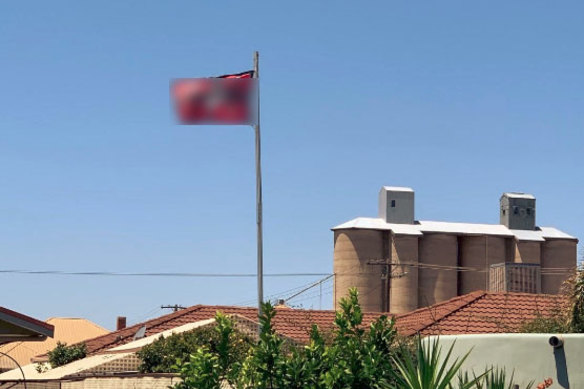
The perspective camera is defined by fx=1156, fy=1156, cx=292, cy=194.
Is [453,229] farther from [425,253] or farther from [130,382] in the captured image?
[130,382]

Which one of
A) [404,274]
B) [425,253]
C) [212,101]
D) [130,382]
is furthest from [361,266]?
[212,101]

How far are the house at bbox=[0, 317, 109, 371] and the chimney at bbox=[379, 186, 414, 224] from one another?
33.8m

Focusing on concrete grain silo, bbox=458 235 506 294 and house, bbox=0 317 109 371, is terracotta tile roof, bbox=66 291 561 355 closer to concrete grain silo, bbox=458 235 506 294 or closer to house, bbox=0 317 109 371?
house, bbox=0 317 109 371

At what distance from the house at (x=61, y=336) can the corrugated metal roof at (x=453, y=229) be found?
27846 millimetres

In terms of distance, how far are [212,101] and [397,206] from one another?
9354cm

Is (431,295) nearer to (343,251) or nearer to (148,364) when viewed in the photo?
(343,251)

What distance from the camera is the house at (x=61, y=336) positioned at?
3585 inches

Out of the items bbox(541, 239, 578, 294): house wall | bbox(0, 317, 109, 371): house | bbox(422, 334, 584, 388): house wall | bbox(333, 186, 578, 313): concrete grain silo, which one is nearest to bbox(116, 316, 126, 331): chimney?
bbox(0, 317, 109, 371): house

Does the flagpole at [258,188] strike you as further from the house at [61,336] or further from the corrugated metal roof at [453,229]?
the corrugated metal roof at [453,229]

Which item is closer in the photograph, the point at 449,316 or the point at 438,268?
the point at 449,316

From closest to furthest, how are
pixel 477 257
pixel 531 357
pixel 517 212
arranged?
pixel 531 357, pixel 477 257, pixel 517 212

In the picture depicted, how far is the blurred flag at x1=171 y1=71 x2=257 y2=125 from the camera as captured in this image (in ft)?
92.8

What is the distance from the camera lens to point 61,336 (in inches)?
3885

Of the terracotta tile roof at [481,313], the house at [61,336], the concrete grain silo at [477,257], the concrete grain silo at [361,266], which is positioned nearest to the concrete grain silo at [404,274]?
the concrete grain silo at [361,266]
